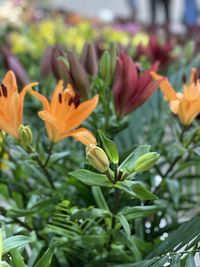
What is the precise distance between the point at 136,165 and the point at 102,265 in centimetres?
16

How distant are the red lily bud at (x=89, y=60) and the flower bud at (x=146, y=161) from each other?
227 mm

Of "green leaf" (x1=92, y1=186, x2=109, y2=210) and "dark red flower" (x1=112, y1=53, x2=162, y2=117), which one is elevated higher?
"dark red flower" (x1=112, y1=53, x2=162, y2=117)

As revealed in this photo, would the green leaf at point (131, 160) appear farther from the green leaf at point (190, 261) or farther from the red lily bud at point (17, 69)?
the red lily bud at point (17, 69)

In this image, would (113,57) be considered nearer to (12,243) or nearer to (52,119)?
(52,119)

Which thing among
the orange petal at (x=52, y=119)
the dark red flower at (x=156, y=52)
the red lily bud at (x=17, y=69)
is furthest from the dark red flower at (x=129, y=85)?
the dark red flower at (x=156, y=52)

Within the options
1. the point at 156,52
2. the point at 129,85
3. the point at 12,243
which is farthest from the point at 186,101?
the point at 156,52

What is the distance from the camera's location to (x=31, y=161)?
0.50 metres

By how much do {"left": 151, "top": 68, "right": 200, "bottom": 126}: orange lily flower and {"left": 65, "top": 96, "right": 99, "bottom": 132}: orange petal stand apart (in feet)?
0.25

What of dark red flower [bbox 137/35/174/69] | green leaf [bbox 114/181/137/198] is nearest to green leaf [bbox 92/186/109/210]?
green leaf [bbox 114/181/137/198]

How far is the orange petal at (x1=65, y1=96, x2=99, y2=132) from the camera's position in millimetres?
452

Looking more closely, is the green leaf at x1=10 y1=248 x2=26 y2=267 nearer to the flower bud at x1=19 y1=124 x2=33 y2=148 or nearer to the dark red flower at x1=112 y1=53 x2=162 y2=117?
the flower bud at x1=19 y1=124 x2=33 y2=148

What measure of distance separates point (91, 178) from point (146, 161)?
43mm

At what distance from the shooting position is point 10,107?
0.43 metres

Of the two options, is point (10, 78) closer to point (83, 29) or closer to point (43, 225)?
point (43, 225)
